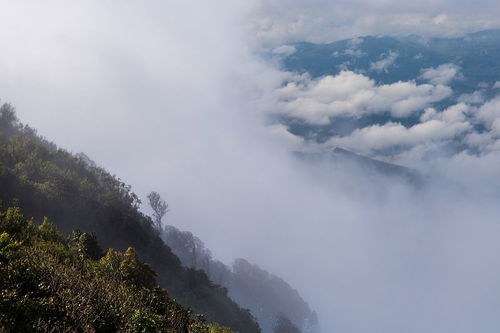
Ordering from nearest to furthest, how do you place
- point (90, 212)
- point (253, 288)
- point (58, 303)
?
point (58, 303), point (90, 212), point (253, 288)

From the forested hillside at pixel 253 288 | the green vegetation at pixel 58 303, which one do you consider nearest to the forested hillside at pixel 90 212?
the green vegetation at pixel 58 303

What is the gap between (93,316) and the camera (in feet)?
68.1

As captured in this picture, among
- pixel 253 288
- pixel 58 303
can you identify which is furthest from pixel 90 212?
pixel 253 288

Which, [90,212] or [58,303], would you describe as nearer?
[58,303]

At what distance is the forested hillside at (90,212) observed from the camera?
2825 inches

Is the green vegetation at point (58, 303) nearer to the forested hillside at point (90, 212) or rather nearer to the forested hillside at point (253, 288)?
the forested hillside at point (90, 212)

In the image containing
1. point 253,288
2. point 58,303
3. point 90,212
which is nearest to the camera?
point 58,303

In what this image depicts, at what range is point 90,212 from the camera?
82875mm

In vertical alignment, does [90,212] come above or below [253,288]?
below

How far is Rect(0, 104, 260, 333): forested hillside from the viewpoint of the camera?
71.8 metres

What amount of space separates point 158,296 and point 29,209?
152 ft

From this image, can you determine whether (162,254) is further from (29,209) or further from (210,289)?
(29,209)

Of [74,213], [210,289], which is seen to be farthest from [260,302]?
[74,213]

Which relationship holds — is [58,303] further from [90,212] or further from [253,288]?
[253,288]
